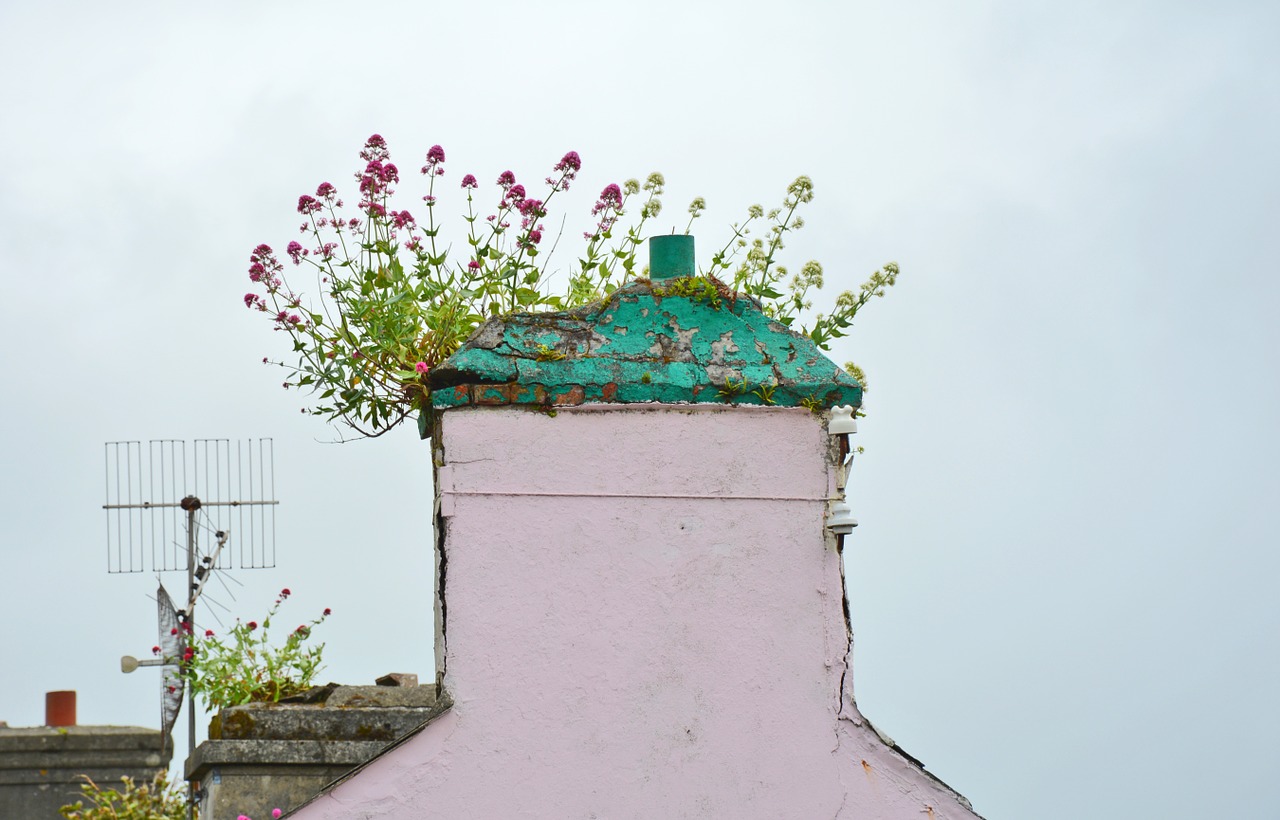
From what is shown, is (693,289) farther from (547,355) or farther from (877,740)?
(877,740)

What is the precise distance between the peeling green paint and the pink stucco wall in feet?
0.28

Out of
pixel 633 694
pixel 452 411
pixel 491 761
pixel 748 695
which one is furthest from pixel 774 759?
pixel 452 411

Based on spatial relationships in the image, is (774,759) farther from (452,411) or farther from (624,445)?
(452,411)

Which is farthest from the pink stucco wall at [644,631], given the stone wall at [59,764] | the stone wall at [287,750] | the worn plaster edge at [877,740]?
the stone wall at [59,764]

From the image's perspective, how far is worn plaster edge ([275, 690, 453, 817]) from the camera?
548 centimetres

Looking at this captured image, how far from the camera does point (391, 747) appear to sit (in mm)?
5574

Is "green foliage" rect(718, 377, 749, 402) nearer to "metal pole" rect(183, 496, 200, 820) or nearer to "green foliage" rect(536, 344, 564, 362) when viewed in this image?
"green foliage" rect(536, 344, 564, 362)

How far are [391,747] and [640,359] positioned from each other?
184 centimetres

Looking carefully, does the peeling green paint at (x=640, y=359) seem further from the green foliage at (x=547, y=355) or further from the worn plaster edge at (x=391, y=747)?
the worn plaster edge at (x=391, y=747)

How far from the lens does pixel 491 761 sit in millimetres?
5625

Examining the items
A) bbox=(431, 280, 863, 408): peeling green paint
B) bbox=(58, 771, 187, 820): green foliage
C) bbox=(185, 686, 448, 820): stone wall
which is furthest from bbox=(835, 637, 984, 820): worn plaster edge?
bbox=(58, 771, 187, 820): green foliage

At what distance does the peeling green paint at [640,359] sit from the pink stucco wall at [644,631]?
0.08 meters

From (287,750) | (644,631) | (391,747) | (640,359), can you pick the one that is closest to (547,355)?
(640,359)

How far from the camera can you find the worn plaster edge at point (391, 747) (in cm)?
A: 548
